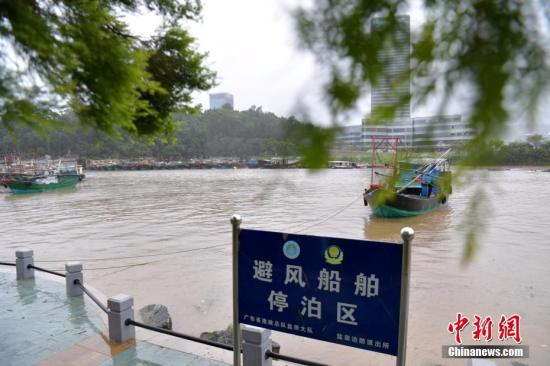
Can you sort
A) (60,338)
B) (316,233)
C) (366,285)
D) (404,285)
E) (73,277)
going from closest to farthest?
1. (404,285)
2. (366,285)
3. (60,338)
4. (73,277)
5. (316,233)

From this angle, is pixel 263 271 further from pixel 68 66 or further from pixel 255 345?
pixel 68 66

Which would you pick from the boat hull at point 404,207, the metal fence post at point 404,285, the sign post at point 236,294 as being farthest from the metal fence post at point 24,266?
the boat hull at point 404,207

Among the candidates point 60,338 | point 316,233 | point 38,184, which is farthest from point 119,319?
point 38,184

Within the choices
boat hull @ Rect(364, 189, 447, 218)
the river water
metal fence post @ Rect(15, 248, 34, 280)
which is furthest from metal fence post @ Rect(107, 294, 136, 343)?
boat hull @ Rect(364, 189, 447, 218)

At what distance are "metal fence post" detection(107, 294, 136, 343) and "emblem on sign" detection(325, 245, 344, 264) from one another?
246cm

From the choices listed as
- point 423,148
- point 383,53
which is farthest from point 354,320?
point 383,53

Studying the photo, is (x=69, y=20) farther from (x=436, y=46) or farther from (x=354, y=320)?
(x=354, y=320)

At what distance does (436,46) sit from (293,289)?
6.38 ft

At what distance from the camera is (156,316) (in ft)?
17.8

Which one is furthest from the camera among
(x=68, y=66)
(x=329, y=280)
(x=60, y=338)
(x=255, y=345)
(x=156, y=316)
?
(x=156, y=316)

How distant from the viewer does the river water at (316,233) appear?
5.12 meters

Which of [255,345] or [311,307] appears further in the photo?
[255,345]

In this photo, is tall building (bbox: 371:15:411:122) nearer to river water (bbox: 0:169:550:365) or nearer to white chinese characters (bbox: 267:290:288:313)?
river water (bbox: 0:169:550:365)

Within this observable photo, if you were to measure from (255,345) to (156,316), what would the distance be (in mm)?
2837
